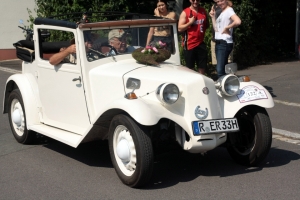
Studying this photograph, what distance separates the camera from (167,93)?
525 cm

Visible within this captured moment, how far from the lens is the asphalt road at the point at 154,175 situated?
5.21 meters

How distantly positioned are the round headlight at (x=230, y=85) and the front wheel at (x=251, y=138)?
0.28 m

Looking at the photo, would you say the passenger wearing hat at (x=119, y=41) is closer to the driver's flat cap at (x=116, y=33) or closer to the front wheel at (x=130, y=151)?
the driver's flat cap at (x=116, y=33)

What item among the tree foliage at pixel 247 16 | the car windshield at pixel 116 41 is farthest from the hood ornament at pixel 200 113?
the tree foliage at pixel 247 16

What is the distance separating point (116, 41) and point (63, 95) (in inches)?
35.4

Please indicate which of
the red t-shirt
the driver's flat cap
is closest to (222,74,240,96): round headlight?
the driver's flat cap

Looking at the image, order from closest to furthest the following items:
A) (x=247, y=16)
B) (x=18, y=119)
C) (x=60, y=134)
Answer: (x=60, y=134), (x=18, y=119), (x=247, y=16)

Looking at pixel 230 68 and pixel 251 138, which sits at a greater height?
pixel 230 68

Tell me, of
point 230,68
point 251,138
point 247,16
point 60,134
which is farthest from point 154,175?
point 247,16

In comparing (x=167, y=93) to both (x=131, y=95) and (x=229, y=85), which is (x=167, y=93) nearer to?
(x=131, y=95)

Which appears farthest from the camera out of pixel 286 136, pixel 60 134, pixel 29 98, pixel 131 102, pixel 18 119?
pixel 286 136

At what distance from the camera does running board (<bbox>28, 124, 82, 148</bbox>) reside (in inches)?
238

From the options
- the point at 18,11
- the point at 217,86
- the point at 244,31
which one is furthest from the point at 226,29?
the point at 18,11

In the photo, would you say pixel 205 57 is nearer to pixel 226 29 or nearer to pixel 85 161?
pixel 226 29
